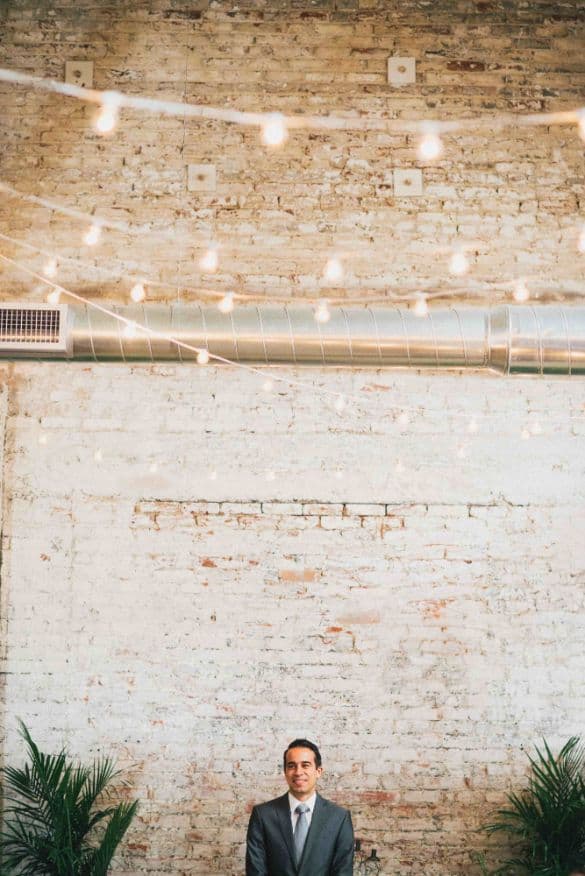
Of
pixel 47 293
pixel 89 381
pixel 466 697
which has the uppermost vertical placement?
pixel 47 293

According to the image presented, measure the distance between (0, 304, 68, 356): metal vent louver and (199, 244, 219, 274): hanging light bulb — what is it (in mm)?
1104

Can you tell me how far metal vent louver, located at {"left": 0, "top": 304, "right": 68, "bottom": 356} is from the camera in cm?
479

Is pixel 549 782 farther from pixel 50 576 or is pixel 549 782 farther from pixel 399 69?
pixel 399 69

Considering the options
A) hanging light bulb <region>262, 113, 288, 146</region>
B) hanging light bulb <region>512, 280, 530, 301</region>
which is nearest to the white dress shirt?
hanging light bulb <region>512, 280, 530, 301</region>

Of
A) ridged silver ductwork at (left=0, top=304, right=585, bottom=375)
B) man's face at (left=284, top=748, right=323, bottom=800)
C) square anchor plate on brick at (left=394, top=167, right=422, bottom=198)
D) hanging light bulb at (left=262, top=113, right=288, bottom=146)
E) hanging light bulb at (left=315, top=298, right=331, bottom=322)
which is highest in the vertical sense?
hanging light bulb at (left=262, top=113, right=288, bottom=146)

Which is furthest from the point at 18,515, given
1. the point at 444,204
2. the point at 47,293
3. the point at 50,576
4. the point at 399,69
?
the point at 399,69

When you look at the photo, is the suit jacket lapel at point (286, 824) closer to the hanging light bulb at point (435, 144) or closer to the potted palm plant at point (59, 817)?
the potted palm plant at point (59, 817)

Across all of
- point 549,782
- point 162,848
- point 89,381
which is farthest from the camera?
point 89,381

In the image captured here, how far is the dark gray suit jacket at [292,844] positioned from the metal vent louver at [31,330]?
2.49 meters

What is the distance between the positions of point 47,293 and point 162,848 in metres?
3.26

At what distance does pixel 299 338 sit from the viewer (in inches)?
190

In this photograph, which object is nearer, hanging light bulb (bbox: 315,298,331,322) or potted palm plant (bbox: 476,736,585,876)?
potted palm plant (bbox: 476,736,585,876)

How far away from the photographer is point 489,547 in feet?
17.8

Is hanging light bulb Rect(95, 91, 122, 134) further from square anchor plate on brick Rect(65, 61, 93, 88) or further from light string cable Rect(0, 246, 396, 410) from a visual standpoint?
light string cable Rect(0, 246, 396, 410)
